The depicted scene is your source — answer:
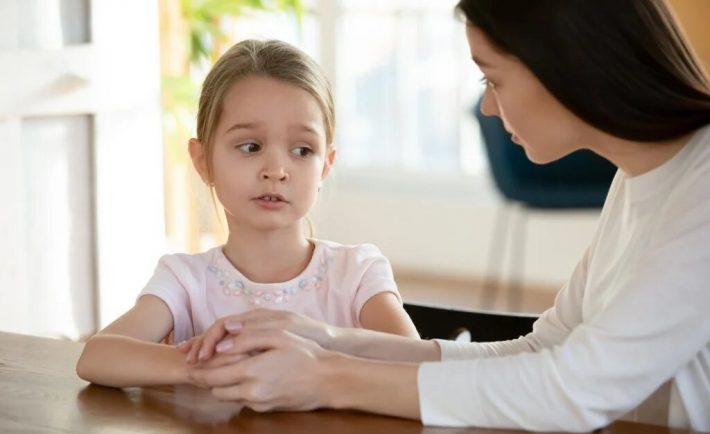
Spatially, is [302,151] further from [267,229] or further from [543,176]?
[543,176]

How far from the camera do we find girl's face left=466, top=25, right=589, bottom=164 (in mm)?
1492

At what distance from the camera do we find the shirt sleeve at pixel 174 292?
1916 millimetres

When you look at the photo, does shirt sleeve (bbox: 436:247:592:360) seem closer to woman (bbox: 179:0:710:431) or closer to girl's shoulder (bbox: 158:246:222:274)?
woman (bbox: 179:0:710:431)

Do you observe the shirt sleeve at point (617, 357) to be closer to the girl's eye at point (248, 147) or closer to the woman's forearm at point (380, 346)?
the woman's forearm at point (380, 346)

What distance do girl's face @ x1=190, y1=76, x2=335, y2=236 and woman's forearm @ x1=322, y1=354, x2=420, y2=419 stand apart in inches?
17.8

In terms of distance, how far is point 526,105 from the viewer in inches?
59.4

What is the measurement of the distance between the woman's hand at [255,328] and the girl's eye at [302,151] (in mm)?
389

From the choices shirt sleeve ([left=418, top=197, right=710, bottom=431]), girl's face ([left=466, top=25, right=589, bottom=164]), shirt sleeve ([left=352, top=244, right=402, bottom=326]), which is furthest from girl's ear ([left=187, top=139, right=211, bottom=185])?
shirt sleeve ([left=418, top=197, right=710, bottom=431])

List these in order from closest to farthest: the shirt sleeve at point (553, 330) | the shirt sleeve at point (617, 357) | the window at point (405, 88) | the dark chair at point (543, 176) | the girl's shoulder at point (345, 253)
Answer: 1. the shirt sleeve at point (617, 357)
2. the shirt sleeve at point (553, 330)
3. the girl's shoulder at point (345, 253)
4. the dark chair at point (543, 176)
5. the window at point (405, 88)

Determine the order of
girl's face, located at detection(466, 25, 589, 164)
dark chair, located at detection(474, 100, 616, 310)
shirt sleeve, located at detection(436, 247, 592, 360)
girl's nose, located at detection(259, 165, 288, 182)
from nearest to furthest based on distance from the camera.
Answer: girl's face, located at detection(466, 25, 589, 164) < shirt sleeve, located at detection(436, 247, 592, 360) < girl's nose, located at detection(259, 165, 288, 182) < dark chair, located at detection(474, 100, 616, 310)

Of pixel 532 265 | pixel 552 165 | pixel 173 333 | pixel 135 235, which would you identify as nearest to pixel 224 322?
pixel 173 333

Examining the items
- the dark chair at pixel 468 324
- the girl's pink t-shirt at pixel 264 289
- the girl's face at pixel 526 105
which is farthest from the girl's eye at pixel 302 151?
the girl's face at pixel 526 105

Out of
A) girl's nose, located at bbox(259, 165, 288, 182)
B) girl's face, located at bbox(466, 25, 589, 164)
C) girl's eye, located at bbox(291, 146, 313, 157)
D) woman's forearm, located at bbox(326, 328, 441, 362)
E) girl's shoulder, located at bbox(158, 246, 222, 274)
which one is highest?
girl's face, located at bbox(466, 25, 589, 164)

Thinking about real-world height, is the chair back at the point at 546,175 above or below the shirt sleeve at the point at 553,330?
below
